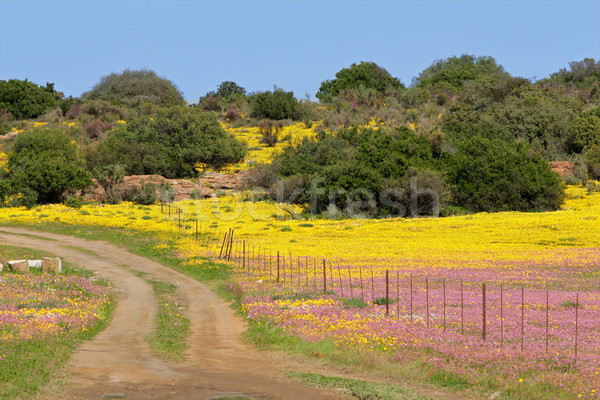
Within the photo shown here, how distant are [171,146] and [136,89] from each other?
61144mm

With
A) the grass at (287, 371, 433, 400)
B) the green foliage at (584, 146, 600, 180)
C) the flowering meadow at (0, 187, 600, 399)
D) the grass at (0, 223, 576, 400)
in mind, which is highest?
the green foliage at (584, 146, 600, 180)

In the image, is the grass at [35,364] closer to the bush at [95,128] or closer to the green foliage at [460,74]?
the bush at [95,128]

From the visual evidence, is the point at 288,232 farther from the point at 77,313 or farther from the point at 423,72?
the point at 423,72

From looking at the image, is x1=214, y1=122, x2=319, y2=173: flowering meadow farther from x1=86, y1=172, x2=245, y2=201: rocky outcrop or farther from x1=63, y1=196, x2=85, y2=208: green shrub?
x1=63, y1=196, x2=85, y2=208: green shrub

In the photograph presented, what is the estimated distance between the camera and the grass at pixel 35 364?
14375mm

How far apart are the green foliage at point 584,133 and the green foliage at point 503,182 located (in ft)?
64.4

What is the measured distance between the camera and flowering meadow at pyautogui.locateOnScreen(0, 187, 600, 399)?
1645cm

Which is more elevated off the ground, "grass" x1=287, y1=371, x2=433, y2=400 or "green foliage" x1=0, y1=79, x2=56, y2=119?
"green foliage" x1=0, y1=79, x2=56, y2=119

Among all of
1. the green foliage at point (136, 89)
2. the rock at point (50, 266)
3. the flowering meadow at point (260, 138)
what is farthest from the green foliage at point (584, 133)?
the green foliage at point (136, 89)

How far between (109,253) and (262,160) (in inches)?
1696

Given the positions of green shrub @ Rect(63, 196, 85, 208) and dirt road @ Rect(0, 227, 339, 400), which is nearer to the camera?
dirt road @ Rect(0, 227, 339, 400)

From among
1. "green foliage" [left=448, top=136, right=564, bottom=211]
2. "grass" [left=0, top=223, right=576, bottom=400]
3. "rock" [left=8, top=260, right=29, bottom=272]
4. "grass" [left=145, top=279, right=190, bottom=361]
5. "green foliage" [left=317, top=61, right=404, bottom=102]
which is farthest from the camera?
"green foliage" [left=317, top=61, right=404, bottom=102]

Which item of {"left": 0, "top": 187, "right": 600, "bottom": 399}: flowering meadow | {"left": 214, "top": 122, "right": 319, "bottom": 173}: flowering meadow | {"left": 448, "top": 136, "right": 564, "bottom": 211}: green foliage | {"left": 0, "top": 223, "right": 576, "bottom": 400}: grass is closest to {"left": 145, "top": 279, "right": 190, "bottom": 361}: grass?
{"left": 0, "top": 223, "right": 576, "bottom": 400}: grass

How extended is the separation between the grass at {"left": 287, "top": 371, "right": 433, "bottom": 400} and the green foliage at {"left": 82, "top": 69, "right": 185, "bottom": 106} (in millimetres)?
115122
